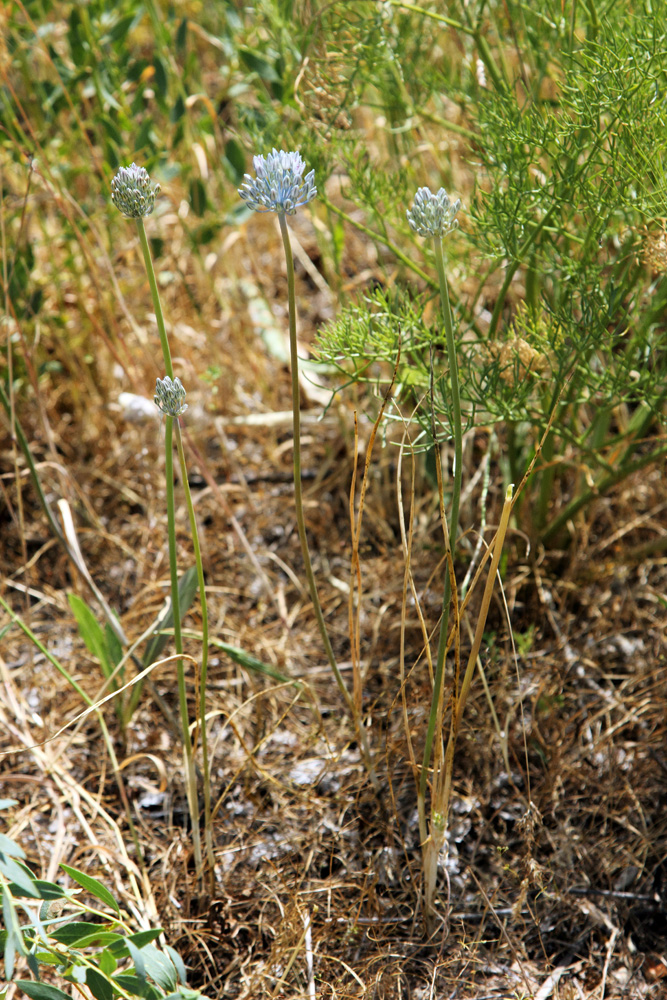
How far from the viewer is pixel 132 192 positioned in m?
0.75

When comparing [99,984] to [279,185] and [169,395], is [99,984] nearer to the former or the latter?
[169,395]

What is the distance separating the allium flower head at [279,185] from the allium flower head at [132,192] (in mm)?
103

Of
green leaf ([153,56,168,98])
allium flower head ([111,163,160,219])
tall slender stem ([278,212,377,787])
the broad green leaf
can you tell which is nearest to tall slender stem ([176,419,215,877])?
tall slender stem ([278,212,377,787])

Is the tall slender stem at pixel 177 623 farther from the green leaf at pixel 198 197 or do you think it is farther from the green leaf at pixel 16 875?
the green leaf at pixel 198 197

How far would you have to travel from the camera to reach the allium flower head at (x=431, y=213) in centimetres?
69

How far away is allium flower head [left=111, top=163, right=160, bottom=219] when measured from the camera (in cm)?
75

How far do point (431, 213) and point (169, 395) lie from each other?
29 centimetres

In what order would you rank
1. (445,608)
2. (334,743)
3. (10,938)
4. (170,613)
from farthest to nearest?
(334,743) < (170,613) < (445,608) < (10,938)

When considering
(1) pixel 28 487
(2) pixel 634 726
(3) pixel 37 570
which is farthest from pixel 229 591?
(2) pixel 634 726

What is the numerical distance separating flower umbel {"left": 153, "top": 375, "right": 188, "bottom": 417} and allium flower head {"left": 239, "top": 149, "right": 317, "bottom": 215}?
0.18 metres

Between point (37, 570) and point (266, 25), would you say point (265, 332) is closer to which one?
point (266, 25)

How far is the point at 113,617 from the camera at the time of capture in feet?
3.88

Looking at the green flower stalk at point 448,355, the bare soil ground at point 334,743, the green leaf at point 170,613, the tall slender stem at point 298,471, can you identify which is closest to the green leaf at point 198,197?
the bare soil ground at point 334,743

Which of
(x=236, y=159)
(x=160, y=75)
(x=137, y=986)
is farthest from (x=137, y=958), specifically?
(x=160, y=75)
